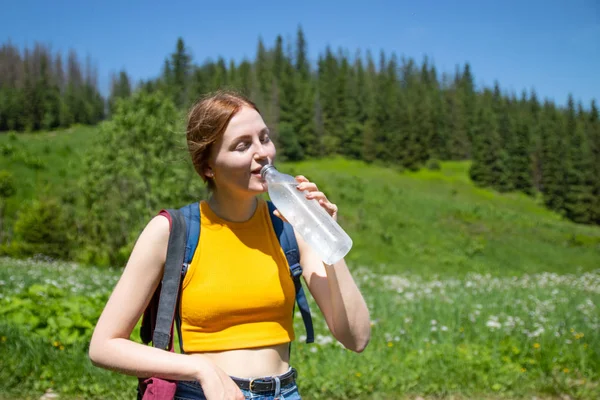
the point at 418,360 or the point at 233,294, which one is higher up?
the point at 233,294

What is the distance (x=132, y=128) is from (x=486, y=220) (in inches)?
1303

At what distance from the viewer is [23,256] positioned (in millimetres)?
23750

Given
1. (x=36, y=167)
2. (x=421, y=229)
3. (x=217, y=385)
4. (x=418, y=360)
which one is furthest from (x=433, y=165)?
(x=217, y=385)

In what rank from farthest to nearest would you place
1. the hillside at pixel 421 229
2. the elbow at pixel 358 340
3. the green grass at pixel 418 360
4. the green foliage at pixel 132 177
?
1. the hillside at pixel 421 229
2. the green foliage at pixel 132 177
3. the green grass at pixel 418 360
4. the elbow at pixel 358 340

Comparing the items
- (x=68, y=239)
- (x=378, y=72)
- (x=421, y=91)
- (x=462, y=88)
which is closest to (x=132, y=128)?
(x=68, y=239)

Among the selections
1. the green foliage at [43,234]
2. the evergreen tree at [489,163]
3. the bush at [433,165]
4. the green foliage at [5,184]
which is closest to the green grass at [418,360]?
the green foliage at [43,234]

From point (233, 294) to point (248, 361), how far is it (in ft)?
0.66

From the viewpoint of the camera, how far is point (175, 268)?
174 cm

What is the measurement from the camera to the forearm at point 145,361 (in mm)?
1613

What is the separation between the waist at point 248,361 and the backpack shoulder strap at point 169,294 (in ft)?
0.33

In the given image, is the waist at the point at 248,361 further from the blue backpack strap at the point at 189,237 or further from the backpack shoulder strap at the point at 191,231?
the backpack shoulder strap at the point at 191,231

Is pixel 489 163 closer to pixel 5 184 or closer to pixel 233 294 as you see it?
pixel 5 184

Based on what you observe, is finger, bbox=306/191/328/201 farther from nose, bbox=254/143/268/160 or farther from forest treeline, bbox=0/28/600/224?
forest treeline, bbox=0/28/600/224

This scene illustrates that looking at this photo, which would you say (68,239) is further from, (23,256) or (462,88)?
(462,88)
